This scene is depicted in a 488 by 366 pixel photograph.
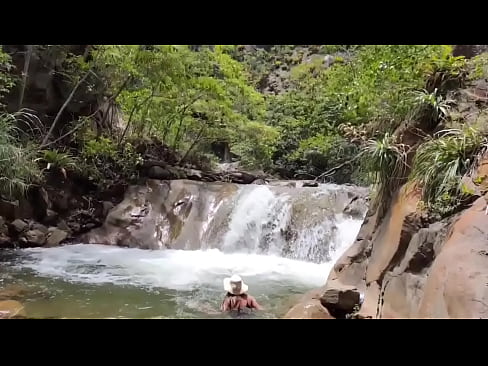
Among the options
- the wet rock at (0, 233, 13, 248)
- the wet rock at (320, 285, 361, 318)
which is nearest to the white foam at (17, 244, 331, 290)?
the wet rock at (0, 233, 13, 248)

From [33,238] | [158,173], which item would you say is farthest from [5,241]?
[158,173]

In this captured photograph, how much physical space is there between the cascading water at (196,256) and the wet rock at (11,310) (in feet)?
1.02

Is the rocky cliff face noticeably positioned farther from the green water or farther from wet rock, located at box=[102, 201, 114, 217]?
Result: wet rock, located at box=[102, 201, 114, 217]

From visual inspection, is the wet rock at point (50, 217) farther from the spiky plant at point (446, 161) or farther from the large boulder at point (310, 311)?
the spiky plant at point (446, 161)

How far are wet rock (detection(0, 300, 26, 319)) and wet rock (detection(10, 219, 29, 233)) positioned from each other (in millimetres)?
4163

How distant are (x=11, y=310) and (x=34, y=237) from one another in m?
4.45

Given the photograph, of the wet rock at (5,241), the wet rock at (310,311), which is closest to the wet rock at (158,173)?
the wet rock at (5,241)

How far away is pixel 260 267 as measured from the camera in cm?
789

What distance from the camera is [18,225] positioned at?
28.8 ft

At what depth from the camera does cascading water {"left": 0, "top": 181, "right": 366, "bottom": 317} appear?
574cm
